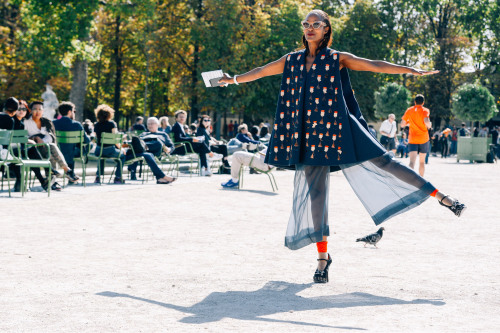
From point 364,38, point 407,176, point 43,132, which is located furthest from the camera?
point 364,38

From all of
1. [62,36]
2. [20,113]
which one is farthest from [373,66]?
[62,36]

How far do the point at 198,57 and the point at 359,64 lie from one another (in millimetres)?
35630

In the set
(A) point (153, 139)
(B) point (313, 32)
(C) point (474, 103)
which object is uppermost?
(C) point (474, 103)

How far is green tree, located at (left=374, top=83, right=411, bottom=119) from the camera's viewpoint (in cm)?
5081

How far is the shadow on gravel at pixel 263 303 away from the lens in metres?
4.58

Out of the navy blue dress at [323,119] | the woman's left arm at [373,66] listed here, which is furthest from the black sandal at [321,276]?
the woman's left arm at [373,66]

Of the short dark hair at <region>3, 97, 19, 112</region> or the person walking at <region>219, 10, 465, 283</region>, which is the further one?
the short dark hair at <region>3, 97, 19, 112</region>

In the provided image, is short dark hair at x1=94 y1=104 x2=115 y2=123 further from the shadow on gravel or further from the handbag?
the shadow on gravel

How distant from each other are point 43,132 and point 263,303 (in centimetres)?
963

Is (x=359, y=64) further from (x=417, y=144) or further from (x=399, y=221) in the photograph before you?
(x=417, y=144)

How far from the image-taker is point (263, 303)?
16.2 feet

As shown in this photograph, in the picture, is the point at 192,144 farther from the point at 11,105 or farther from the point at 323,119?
the point at 323,119

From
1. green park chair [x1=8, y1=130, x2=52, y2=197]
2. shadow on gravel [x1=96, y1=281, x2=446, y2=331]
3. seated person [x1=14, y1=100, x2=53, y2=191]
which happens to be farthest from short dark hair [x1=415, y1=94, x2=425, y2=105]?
shadow on gravel [x1=96, y1=281, x2=446, y2=331]
